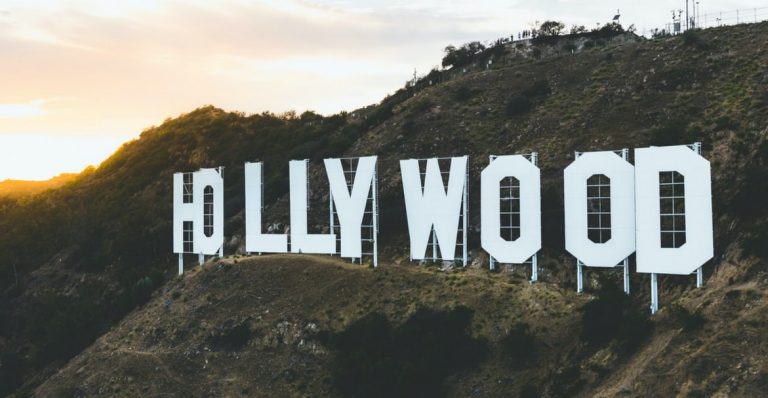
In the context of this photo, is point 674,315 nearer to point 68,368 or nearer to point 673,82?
point 673,82

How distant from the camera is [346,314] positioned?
46062 mm

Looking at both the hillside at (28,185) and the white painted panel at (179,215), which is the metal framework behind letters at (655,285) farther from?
the hillside at (28,185)

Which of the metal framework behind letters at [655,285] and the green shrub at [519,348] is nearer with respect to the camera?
the metal framework behind letters at [655,285]

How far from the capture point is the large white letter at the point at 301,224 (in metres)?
51.7

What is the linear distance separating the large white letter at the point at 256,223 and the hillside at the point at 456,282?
192 centimetres

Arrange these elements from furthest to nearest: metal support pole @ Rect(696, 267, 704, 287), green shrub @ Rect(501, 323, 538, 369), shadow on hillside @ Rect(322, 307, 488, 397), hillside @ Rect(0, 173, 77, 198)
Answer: hillside @ Rect(0, 173, 77, 198), shadow on hillside @ Rect(322, 307, 488, 397), green shrub @ Rect(501, 323, 538, 369), metal support pole @ Rect(696, 267, 704, 287)

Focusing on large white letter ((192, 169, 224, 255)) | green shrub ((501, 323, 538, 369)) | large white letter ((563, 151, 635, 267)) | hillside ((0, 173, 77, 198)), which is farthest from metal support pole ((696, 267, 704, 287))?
hillside ((0, 173, 77, 198))

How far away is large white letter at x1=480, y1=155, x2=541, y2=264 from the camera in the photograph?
42.6 m

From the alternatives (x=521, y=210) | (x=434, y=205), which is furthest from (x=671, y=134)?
(x=434, y=205)

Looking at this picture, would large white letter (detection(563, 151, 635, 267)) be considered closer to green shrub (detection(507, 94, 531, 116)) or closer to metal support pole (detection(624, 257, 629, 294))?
metal support pole (detection(624, 257, 629, 294))

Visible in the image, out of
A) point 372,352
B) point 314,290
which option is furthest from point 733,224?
point 314,290

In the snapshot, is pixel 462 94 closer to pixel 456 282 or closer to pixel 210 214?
pixel 210 214

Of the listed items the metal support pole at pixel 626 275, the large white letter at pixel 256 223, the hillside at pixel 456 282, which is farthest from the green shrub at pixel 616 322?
the large white letter at pixel 256 223

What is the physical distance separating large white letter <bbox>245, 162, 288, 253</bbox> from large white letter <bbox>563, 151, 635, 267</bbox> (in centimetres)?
2254
